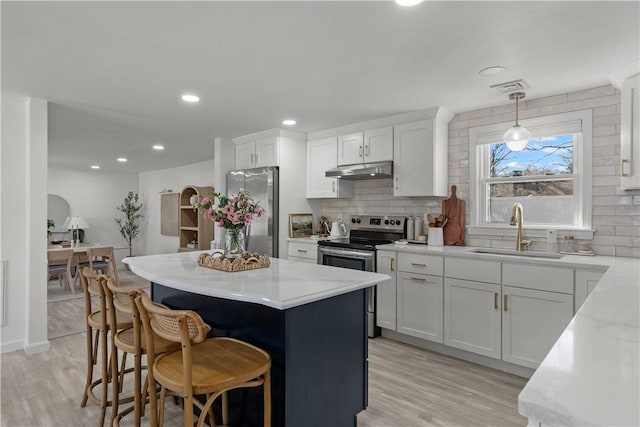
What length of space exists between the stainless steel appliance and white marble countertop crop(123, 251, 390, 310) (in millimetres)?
1324

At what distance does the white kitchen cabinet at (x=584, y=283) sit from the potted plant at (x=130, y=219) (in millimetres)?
8850

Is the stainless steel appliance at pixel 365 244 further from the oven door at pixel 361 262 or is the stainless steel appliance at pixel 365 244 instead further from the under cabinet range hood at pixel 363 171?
the under cabinet range hood at pixel 363 171

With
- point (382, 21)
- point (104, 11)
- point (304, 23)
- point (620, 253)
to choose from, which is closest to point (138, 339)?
point (104, 11)

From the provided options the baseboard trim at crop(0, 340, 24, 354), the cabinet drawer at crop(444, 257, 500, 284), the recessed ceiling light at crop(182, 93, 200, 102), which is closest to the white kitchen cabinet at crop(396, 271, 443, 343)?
the cabinet drawer at crop(444, 257, 500, 284)

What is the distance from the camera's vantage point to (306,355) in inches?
71.5

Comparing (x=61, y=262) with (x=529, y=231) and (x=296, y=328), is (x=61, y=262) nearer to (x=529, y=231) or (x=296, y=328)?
(x=296, y=328)

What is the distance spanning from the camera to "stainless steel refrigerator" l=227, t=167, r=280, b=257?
4430 mm

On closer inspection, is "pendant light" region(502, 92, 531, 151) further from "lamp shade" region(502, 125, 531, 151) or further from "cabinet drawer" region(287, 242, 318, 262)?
"cabinet drawer" region(287, 242, 318, 262)

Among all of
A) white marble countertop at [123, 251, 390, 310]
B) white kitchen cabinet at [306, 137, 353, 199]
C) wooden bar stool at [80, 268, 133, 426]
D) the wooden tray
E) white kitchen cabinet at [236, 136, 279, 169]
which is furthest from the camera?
white kitchen cabinet at [236, 136, 279, 169]

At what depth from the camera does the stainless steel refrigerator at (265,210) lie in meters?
4.43

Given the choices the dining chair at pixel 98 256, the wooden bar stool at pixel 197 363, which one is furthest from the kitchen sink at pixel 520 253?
the dining chair at pixel 98 256

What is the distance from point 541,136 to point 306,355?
2846mm

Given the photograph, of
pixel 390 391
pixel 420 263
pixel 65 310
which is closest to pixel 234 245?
pixel 390 391

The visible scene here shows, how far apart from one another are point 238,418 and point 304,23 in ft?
7.23
